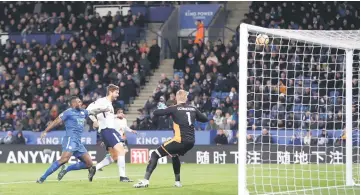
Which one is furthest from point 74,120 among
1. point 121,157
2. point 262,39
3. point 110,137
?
point 262,39

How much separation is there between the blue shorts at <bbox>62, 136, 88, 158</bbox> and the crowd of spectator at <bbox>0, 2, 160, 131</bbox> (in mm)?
14321

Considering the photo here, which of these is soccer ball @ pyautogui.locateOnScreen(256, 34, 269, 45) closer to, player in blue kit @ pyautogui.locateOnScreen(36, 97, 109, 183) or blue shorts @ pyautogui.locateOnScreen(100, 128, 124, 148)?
player in blue kit @ pyautogui.locateOnScreen(36, 97, 109, 183)

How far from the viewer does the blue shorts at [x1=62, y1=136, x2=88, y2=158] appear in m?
16.9

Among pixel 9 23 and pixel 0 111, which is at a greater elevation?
pixel 9 23

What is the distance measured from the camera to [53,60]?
1371 inches

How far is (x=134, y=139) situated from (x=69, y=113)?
1246 centimetres

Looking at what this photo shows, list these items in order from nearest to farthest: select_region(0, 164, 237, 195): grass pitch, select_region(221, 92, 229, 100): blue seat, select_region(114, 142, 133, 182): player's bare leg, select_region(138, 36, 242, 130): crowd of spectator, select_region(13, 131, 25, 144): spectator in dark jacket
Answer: select_region(0, 164, 237, 195): grass pitch → select_region(114, 142, 133, 182): player's bare leg → select_region(138, 36, 242, 130): crowd of spectator → select_region(13, 131, 25, 144): spectator in dark jacket → select_region(221, 92, 229, 100): blue seat

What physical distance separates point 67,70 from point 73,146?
17698 millimetres

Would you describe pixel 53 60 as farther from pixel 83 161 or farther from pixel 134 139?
pixel 83 161

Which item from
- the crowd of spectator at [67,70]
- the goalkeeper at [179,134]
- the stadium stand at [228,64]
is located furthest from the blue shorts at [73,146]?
the crowd of spectator at [67,70]

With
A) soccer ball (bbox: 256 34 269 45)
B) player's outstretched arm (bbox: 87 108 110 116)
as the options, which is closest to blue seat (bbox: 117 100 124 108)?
player's outstretched arm (bbox: 87 108 110 116)

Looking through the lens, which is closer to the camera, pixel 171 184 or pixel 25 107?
pixel 171 184

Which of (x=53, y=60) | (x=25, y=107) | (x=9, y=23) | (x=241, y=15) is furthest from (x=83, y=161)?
(x=9, y=23)

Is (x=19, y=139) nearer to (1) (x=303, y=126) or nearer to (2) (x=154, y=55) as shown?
(2) (x=154, y=55)
